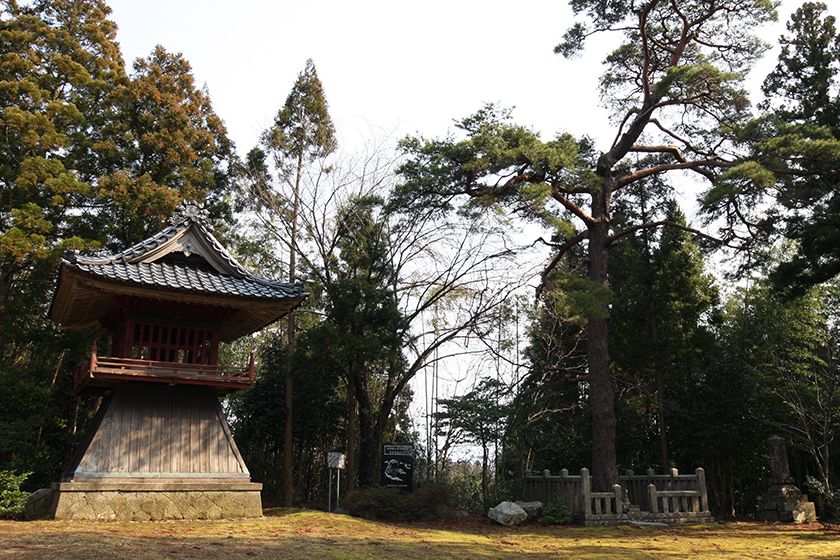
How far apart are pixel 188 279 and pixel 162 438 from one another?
3082 millimetres

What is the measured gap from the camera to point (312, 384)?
813 inches

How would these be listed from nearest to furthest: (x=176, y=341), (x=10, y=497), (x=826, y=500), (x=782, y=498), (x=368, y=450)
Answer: (x=176, y=341) < (x=10, y=497) < (x=826, y=500) < (x=782, y=498) < (x=368, y=450)

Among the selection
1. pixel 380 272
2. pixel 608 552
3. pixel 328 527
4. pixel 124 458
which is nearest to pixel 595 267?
pixel 380 272

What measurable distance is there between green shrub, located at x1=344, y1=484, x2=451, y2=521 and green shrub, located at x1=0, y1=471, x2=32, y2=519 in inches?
273

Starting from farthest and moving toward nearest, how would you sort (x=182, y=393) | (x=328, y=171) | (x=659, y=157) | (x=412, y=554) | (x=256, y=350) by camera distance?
(x=256, y=350) → (x=328, y=171) → (x=659, y=157) → (x=182, y=393) → (x=412, y=554)

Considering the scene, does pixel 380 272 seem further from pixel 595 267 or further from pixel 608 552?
pixel 608 552

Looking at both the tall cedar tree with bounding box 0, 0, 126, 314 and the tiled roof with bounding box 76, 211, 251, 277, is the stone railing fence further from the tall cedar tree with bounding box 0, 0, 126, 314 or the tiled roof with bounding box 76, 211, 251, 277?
the tall cedar tree with bounding box 0, 0, 126, 314

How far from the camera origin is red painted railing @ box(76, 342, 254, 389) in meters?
11.5

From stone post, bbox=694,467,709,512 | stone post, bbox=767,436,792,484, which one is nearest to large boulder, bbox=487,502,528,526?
stone post, bbox=694,467,709,512

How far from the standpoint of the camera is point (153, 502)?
11562 mm

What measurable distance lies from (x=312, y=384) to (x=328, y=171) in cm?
687

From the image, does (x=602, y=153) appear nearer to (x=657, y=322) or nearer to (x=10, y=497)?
(x=657, y=322)

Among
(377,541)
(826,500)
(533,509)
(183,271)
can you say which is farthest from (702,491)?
(183,271)

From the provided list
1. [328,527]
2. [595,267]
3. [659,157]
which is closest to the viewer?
[328,527]
